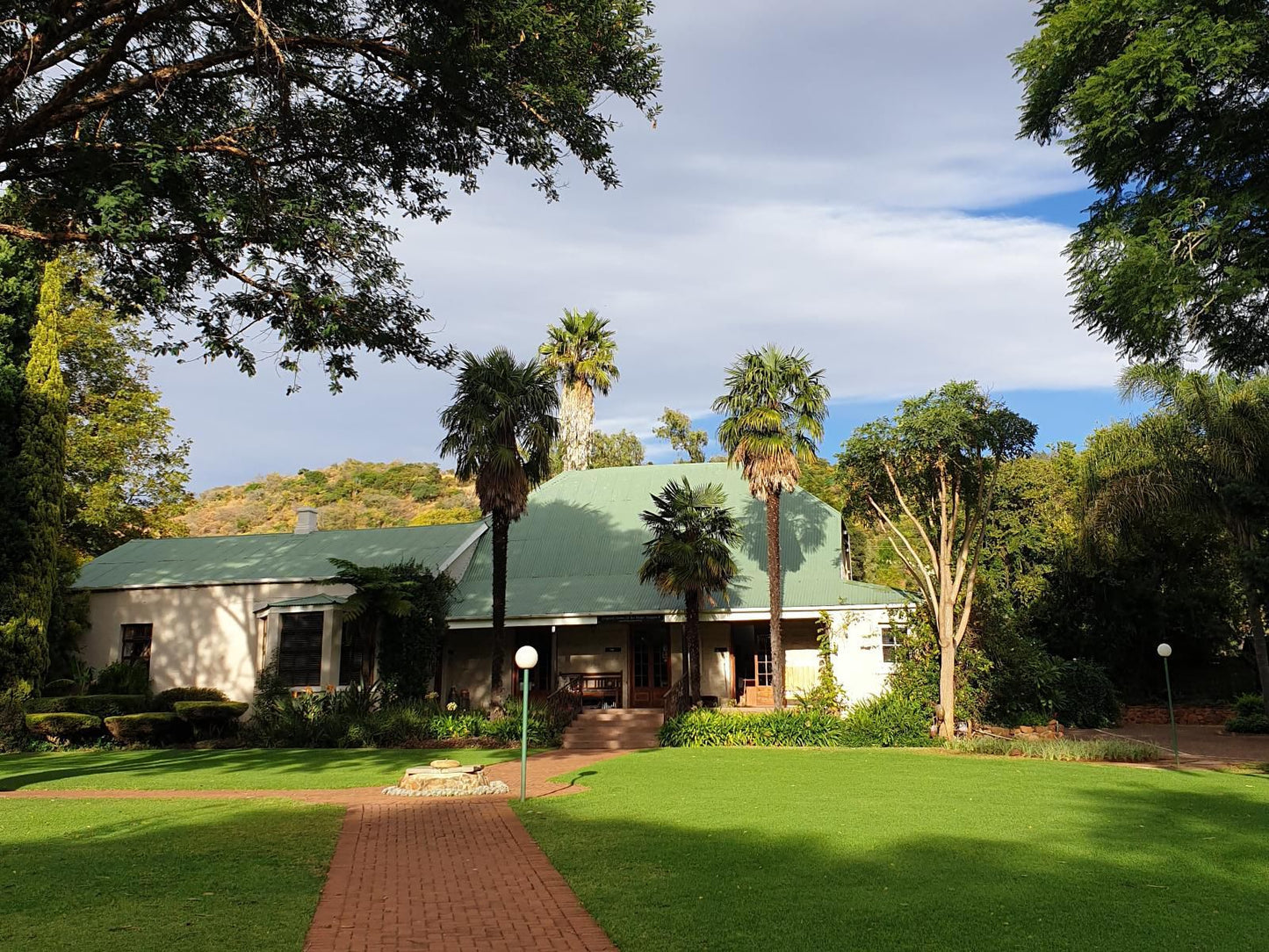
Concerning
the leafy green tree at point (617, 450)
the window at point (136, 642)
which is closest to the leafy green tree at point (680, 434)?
the leafy green tree at point (617, 450)

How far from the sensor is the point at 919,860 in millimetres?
7816

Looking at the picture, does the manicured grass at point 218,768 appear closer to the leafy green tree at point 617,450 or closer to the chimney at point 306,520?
the chimney at point 306,520

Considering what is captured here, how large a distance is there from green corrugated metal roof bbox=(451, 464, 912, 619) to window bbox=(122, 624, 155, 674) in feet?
29.0

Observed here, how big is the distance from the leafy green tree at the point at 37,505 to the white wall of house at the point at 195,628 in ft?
12.6

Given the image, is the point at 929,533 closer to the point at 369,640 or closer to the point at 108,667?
the point at 369,640

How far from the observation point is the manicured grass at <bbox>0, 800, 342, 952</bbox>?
5.77 metres

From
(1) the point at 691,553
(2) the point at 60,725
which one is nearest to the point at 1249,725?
(1) the point at 691,553

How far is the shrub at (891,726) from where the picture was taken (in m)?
19.5

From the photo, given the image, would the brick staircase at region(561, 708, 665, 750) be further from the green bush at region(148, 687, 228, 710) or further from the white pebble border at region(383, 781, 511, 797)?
the green bush at region(148, 687, 228, 710)

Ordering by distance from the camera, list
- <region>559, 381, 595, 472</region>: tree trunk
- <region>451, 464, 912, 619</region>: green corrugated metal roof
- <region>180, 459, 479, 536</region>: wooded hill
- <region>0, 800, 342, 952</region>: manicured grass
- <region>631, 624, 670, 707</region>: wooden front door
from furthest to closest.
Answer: <region>180, 459, 479, 536</region>: wooded hill
<region>559, 381, 595, 472</region>: tree trunk
<region>631, 624, 670, 707</region>: wooden front door
<region>451, 464, 912, 619</region>: green corrugated metal roof
<region>0, 800, 342, 952</region>: manicured grass

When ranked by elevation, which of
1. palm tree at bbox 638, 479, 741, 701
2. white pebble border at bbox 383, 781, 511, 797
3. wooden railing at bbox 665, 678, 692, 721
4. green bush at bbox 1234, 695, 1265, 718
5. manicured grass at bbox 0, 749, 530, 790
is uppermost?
palm tree at bbox 638, 479, 741, 701

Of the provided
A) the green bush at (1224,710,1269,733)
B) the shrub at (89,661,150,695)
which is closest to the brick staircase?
the shrub at (89,661,150,695)

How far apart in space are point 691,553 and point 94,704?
14.8 m

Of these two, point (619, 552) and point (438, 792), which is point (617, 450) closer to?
point (619, 552)
